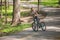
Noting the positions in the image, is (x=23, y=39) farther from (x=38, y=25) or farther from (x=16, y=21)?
(x=16, y=21)

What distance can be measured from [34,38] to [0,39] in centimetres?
169

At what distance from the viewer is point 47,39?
12.9 meters

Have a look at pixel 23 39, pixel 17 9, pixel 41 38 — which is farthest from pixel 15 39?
pixel 17 9

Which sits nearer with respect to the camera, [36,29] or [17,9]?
[36,29]

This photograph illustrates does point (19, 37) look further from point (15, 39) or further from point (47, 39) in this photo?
point (47, 39)

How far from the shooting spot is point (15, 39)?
42.5ft

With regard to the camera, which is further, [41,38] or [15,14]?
[15,14]

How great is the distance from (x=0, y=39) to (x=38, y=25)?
3511mm

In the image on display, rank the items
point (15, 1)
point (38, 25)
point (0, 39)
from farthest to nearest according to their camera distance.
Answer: point (15, 1)
point (38, 25)
point (0, 39)

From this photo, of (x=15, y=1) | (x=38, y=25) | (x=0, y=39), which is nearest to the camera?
(x=0, y=39)

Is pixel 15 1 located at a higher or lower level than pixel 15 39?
higher

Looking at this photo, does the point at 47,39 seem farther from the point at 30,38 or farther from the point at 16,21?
the point at 16,21

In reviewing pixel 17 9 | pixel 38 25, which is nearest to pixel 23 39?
pixel 38 25

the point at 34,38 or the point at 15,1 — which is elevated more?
the point at 15,1
